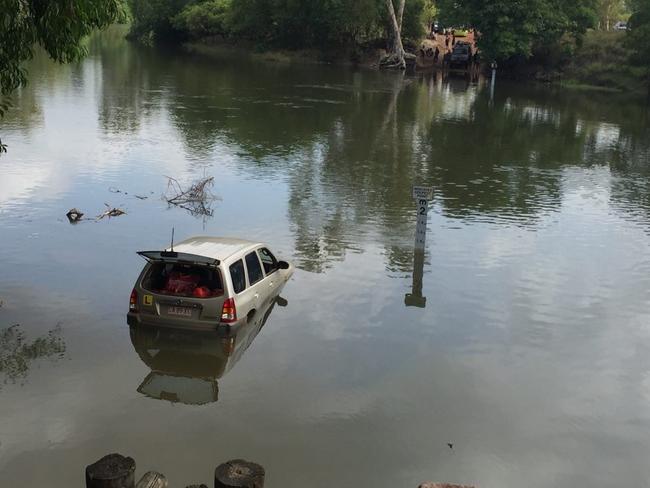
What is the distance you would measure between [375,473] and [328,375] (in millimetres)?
2490

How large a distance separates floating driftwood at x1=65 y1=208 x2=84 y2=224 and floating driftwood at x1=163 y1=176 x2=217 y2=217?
8.70 feet

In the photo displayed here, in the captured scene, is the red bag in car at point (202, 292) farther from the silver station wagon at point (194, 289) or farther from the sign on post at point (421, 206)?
the sign on post at point (421, 206)

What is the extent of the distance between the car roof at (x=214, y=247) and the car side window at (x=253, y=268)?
169mm

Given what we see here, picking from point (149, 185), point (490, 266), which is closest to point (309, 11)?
point (149, 185)

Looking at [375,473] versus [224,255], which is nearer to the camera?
[375,473]

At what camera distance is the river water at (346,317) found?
8.84m

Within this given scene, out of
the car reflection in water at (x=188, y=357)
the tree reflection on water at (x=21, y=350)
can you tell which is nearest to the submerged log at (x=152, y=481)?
the car reflection in water at (x=188, y=357)

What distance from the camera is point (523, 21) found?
6494 cm

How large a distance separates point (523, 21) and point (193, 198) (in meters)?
52.7

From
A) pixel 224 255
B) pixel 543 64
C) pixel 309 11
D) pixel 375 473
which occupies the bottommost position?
pixel 375 473

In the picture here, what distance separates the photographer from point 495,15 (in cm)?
6581

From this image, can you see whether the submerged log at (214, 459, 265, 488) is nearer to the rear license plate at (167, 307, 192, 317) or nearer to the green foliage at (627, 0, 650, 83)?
the rear license plate at (167, 307, 192, 317)

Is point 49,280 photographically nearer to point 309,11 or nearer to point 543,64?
point 543,64

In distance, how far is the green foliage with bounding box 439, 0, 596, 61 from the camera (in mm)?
64562
